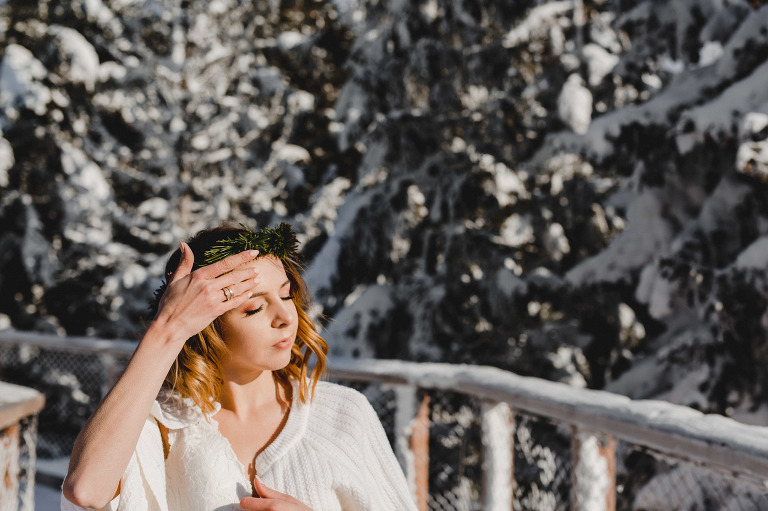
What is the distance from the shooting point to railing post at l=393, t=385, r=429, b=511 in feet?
11.7

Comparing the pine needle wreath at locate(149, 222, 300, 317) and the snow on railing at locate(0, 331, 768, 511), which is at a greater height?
the pine needle wreath at locate(149, 222, 300, 317)

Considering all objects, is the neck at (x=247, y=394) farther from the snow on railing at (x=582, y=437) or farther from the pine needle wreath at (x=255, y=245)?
the snow on railing at (x=582, y=437)

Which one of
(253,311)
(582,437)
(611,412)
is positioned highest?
(253,311)

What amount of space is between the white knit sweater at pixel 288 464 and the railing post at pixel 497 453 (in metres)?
1.39

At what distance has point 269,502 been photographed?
1.55 m

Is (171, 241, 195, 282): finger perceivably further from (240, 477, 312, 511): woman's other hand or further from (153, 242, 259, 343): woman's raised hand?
(240, 477, 312, 511): woman's other hand

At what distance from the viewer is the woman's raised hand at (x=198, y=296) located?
4.60ft

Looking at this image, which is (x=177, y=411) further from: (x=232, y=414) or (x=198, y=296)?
(x=198, y=296)

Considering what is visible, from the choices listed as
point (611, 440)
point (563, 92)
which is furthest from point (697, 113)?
point (611, 440)

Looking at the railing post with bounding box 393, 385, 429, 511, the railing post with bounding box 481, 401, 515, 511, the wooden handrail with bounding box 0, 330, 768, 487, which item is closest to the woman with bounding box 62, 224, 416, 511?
the wooden handrail with bounding box 0, 330, 768, 487

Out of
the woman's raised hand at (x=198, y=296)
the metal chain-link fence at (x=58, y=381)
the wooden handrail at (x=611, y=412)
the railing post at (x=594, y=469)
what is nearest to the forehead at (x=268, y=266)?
the woman's raised hand at (x=198, y=296)

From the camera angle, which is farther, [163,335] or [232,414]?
[232,414]

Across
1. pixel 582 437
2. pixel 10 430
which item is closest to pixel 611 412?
pixel 582 437

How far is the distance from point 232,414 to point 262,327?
27 centimetres
